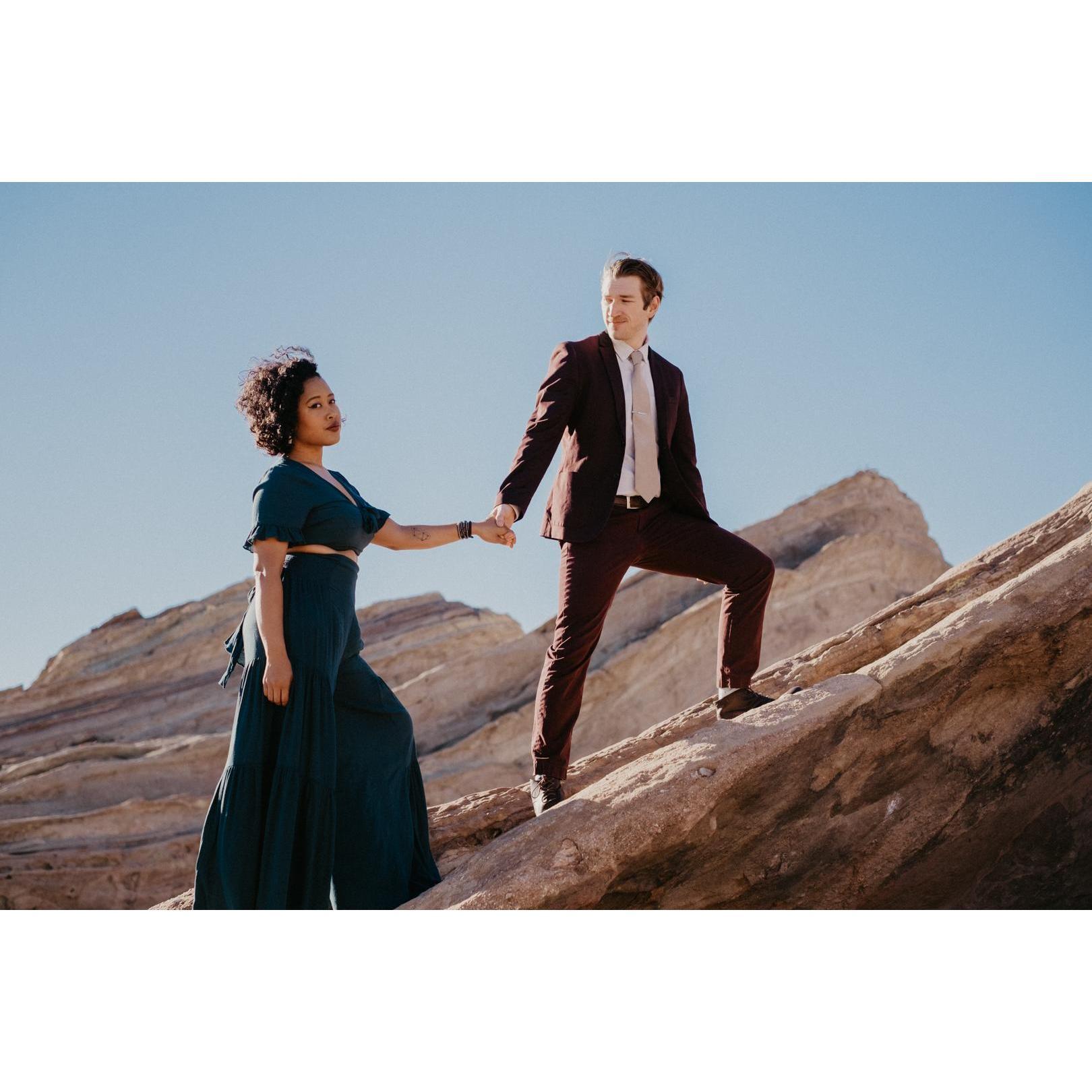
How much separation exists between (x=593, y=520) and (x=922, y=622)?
1.81 meters

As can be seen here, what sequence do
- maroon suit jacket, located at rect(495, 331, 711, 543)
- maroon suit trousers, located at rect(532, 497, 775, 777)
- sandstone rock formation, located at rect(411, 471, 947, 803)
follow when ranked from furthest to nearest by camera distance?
sandstone rock formation, located at rect(411, 471, 947, 803) → maroon suit jacket, located at rect(495, 331, 711, 543) → maroon suit trousers, located at rect(532, 497, 775, 777)

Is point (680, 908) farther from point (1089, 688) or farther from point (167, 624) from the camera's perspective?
point (167, 624)

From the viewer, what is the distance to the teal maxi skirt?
371 centimetres

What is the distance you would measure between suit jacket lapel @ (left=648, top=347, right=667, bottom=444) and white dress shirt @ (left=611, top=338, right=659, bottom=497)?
0.01 m

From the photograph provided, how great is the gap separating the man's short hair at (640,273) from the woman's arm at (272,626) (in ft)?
5.36

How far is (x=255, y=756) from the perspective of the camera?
3750mm

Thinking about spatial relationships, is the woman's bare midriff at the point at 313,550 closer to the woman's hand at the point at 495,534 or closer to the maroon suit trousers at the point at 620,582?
the woman's hand at the point at 495,534

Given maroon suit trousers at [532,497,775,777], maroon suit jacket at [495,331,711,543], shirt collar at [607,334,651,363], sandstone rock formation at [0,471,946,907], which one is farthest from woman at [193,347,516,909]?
sandstone rock formation at [0,471,946,907]

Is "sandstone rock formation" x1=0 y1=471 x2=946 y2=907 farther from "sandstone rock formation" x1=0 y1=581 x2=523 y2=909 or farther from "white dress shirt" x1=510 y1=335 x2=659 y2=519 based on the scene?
"white dress shirt" x1=510 y1=335 x2=659 y2=519

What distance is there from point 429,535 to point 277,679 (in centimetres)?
82

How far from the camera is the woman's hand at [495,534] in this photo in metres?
4.16

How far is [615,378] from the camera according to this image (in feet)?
14.1

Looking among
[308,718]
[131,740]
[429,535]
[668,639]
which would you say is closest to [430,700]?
[668,639]

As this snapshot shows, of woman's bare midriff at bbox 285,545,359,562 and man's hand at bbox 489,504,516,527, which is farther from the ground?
man's hand at bbox 489,504,516,527
